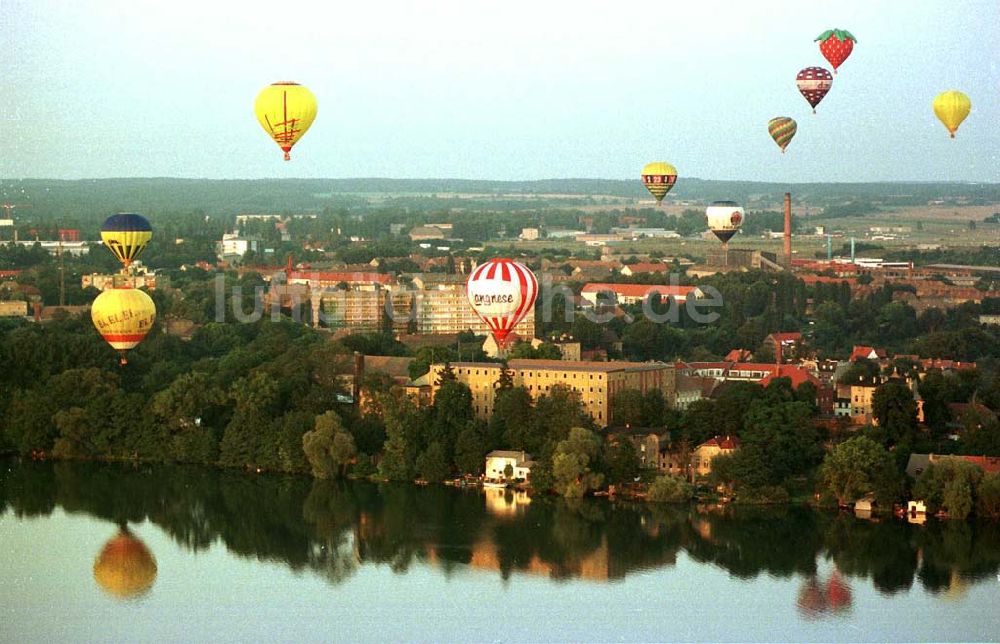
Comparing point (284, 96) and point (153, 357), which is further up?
point (284, 96)

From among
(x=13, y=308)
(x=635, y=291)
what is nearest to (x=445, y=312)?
(x=635, y=291)

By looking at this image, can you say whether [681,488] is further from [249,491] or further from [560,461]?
[249,491]

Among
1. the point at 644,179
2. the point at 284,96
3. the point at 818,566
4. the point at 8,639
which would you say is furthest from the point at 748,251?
the point at 8,639

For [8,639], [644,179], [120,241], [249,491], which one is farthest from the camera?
[644,179]

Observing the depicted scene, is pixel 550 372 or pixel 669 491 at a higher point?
pixel 550 372

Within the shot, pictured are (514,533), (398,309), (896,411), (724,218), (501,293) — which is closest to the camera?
(514,533)

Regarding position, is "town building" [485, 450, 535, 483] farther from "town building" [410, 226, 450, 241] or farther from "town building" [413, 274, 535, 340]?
"town building" [410, 226, 450, 241]

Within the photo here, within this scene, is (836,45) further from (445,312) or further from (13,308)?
(13,308)
